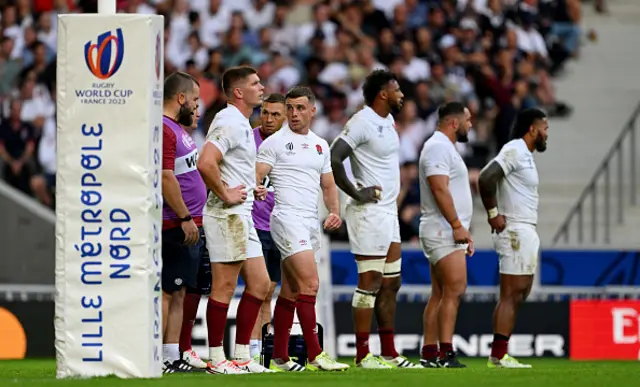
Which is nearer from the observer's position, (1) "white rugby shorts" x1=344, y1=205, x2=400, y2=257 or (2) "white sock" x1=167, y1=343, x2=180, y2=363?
(2) "white sock" x1=167, y1=343, x2=180, y2=363

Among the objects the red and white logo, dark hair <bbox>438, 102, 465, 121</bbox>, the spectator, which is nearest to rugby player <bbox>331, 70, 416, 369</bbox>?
dark hair <bbox>438, 102, 465, 121</bbox>

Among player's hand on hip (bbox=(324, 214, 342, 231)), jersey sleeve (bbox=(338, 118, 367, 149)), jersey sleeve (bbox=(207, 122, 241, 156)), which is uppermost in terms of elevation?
jersey sleeve (bbox=(338, 118, 367, 149))

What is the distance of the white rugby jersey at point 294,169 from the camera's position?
1362cm

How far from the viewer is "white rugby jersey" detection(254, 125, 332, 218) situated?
13617 mm

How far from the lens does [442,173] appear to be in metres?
15.1

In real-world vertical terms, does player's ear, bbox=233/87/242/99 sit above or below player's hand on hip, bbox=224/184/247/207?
above

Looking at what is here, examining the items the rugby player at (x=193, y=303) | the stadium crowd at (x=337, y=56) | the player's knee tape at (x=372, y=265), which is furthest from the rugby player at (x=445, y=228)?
the stadium crowd at (x=337, y=56)

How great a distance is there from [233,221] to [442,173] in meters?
2.99

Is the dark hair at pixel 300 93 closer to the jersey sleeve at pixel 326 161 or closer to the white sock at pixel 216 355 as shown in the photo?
the jersey sleeve at pixel 326 161

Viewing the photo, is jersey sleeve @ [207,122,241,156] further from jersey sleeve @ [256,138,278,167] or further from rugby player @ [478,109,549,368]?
rugby player @ [478,109,549,368]

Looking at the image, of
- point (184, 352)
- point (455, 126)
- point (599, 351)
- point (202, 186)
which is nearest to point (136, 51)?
point (202, 186)

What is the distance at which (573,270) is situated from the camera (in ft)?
66.5

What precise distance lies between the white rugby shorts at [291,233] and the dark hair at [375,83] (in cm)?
172

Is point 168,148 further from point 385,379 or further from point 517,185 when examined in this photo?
point 517,185
